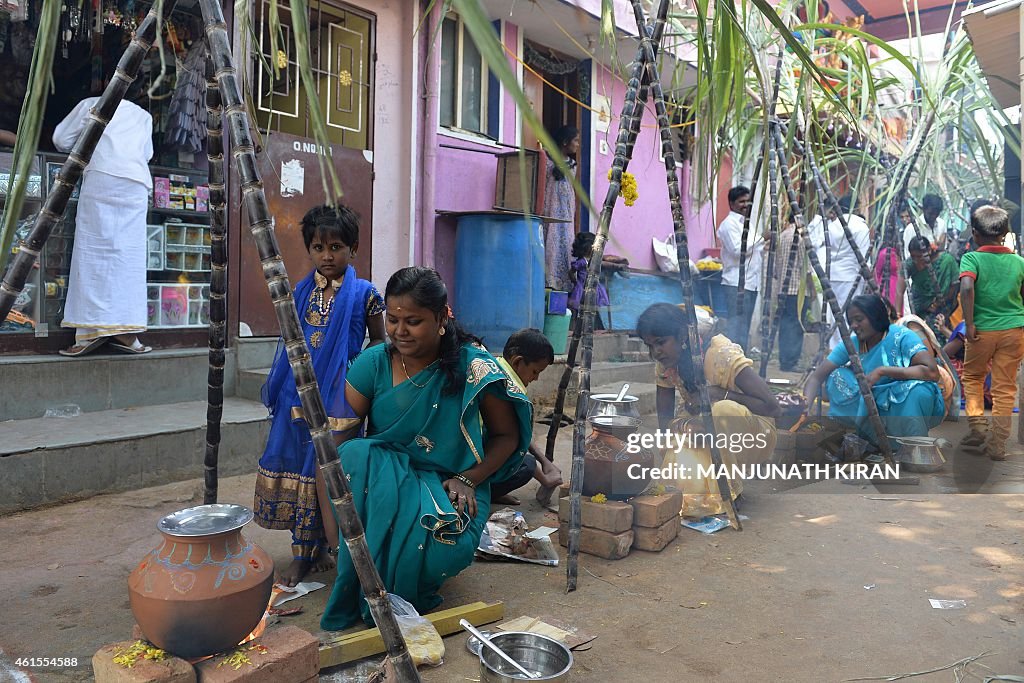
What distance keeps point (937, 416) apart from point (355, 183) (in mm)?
5070

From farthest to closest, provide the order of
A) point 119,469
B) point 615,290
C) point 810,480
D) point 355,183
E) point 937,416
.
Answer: point 615,290 → point 355,183 → point 937,416 → point 810,480 → point 119,469

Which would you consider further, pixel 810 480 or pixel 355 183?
pixel 355 183

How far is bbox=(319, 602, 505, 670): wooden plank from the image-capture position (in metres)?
2.34

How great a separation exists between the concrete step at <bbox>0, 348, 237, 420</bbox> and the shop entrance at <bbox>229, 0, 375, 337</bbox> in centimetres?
68

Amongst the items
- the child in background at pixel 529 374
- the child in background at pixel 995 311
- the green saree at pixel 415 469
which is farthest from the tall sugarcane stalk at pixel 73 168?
the child in background at pixel 995 311

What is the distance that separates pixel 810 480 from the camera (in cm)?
496

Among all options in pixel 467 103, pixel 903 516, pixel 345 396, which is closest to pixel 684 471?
pixel 903 516

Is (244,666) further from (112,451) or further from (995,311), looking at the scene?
(995,311)

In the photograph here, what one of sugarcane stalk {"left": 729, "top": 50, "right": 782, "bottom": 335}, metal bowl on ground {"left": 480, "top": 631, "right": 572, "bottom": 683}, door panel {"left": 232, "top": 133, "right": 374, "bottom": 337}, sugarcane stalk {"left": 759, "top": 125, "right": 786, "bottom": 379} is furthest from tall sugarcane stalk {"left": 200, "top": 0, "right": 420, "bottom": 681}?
sugarcane stalk {"left": 759, "top": 125, "right": 786, "bottom": 379}

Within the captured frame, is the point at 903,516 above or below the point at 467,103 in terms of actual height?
below

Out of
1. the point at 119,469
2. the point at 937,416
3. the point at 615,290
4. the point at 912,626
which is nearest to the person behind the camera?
the point at 912,626

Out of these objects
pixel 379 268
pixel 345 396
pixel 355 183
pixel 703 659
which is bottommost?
pixel 703 659

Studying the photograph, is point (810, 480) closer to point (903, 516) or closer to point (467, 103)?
point (903, 516)

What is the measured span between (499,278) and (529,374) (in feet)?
10.5
